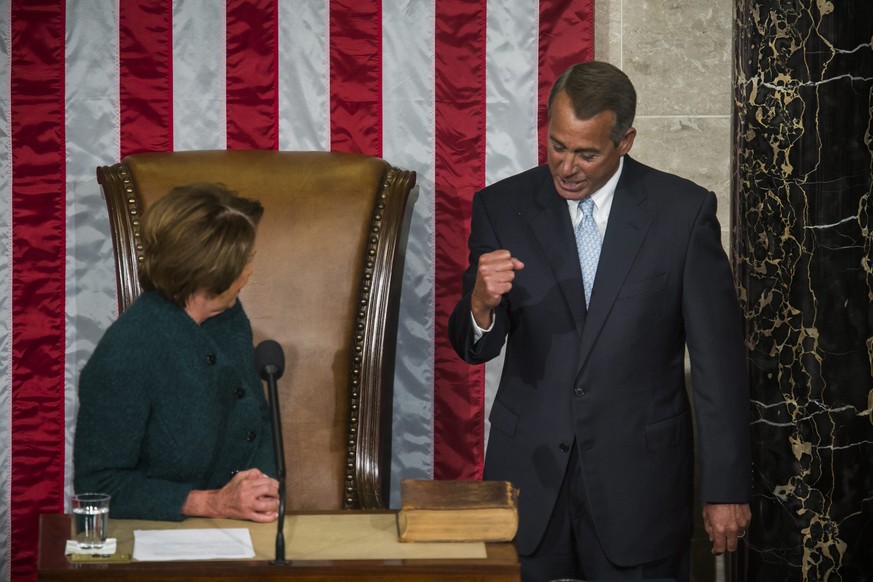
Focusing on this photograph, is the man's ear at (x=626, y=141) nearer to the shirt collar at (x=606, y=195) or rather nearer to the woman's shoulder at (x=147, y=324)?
the shirt collar at (x=606, y=195)

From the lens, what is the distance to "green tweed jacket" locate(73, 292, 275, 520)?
234 centimetres

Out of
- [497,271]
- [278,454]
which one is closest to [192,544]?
[278,454]

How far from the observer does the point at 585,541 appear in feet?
9.05

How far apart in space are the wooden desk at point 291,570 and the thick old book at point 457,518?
3.4 inches

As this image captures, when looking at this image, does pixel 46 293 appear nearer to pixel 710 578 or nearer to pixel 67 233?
pixel 67 233

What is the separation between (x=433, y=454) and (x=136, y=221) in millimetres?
1176

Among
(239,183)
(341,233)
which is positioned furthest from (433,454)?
(239,183)

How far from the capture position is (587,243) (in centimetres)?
282

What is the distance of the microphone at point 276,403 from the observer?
2.06 meters

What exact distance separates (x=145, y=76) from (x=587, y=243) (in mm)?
1585

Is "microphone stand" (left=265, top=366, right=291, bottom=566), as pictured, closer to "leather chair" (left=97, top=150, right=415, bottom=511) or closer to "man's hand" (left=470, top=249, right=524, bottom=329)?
"man's hand" (left=470, top=249, right=524, bottom=329)

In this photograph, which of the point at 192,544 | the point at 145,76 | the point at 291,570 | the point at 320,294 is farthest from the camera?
the point at 145,76

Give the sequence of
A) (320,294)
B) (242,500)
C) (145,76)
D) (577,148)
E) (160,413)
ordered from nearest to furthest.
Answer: (242,500) → (160,413) → (577,148) → (320,294) → (145,76)

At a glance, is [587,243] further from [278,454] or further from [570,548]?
[278,454]
